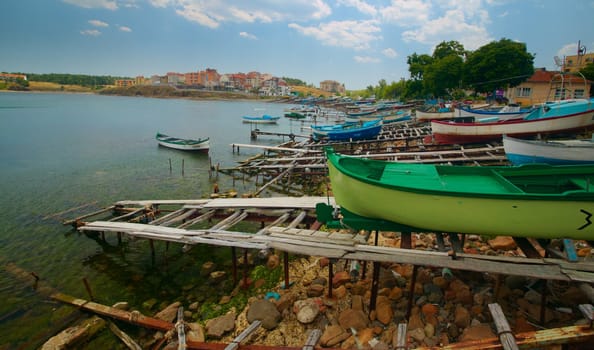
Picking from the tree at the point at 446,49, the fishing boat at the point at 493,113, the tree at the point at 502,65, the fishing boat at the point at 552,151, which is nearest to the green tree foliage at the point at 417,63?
the tree at the point at 446,49

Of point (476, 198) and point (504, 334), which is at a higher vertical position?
point (476, 198)

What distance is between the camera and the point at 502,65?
3938 cm

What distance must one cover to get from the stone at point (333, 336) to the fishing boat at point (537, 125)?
17.2 metres

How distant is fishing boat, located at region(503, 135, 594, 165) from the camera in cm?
1091

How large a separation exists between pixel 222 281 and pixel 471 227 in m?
7.13

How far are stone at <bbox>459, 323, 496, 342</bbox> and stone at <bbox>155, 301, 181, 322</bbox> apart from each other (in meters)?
6.59

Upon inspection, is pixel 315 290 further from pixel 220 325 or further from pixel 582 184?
pixel 582 184

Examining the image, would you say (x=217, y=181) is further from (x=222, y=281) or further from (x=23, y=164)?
(x=23, y=164)

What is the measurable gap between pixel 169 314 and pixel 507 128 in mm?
19688

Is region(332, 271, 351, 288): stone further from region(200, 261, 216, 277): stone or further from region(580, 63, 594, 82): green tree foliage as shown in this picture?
region(580, 63, 594, 82): green tree foliage

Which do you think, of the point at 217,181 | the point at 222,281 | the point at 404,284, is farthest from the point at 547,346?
the point at 217,181

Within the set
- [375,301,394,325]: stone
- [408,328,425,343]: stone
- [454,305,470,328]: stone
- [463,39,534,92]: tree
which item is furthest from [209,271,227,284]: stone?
[463,39,534,92]: tree

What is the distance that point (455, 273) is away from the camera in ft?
24.1

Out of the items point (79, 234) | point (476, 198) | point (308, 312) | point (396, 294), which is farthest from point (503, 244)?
point (79, 234)
